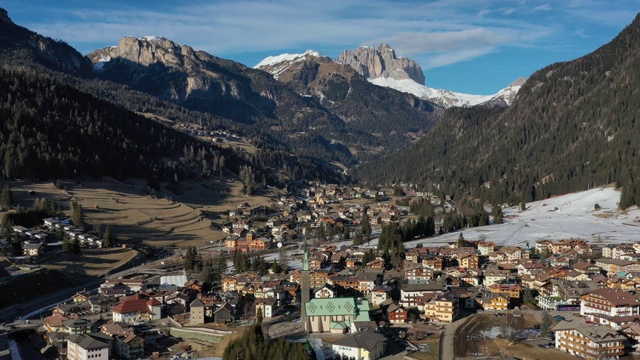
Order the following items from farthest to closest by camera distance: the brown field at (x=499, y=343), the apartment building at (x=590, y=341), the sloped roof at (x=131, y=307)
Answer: the sloped roof at (x=131, y=307)
the brown field at (x=499, y=343)
the apartment building at (x=590, y=341)

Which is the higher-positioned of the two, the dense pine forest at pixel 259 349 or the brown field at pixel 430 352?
the dense pine forest at pixel 259 349

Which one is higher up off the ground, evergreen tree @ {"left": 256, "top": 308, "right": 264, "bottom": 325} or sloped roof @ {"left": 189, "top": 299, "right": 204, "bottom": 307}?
sloped roof @ {"left": 189, "top": 299, "right": 204, "bottom": 307}

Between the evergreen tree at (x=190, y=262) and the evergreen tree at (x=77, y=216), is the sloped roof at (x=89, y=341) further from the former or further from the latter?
the evergreen tree at (x=77, y=216)

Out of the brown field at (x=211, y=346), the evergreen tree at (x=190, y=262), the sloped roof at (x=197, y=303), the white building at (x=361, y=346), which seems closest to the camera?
the white building at (x=361, y=346)

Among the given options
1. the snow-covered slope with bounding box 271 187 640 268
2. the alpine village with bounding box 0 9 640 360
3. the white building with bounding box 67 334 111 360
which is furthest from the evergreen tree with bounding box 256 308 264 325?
the snow-covered slope with bounding box 271 187 640 268

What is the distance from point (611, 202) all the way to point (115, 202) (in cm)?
9297

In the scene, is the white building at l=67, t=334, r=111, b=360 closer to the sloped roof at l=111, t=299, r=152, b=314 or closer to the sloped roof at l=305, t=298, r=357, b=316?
the sloped roof at l=111, t=299, r=152, b=314

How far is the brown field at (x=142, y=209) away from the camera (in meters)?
108

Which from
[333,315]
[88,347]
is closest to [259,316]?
[333,315]

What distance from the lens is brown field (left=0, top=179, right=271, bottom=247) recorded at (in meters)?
108

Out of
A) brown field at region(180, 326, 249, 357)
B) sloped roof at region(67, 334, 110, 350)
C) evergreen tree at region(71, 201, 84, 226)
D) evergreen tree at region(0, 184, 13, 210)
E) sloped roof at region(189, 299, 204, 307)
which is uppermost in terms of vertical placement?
evergreen tree at region(0, 184, 13, 210)

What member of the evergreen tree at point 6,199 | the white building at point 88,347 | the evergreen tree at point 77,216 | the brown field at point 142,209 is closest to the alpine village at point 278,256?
the white building at point 88,347

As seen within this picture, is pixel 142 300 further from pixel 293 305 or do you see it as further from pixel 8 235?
pixel 8 235

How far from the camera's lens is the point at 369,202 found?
17412 centimetres
